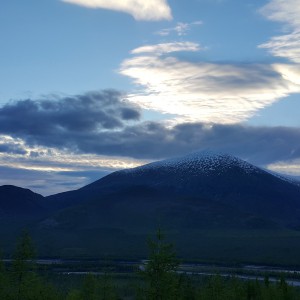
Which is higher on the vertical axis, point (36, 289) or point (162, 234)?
point (162, 234)

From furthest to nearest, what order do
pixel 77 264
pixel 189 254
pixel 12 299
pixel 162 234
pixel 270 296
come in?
1. pixel 189 254
2. pixel 77 264
3. pixel 270 296
4. pixel 12 299
5. pixel 162 234

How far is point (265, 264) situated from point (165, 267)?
127m

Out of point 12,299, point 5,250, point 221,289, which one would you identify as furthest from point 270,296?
point 5,250

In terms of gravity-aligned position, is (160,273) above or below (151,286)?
above

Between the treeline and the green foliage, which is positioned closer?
the green foliage

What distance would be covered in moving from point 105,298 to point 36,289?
15220mm

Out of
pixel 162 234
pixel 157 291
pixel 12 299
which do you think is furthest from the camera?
pixel 12 299

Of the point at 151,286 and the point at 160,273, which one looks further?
the point at 160,273

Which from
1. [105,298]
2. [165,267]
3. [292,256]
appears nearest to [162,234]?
[165,267]

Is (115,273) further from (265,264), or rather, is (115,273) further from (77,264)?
(265,264)

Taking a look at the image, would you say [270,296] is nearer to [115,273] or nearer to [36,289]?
[36,289]

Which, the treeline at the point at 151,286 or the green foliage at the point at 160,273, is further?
the treeline at the point at 151,286

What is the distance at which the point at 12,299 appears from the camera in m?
61.2

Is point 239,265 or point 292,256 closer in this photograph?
point 239,265
